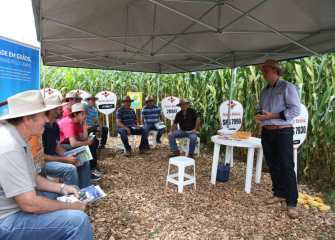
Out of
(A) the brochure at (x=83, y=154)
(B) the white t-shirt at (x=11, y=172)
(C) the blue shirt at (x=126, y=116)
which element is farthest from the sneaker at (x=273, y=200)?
(C) the blue shirt at (x=126, y=116)

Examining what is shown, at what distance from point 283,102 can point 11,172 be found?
9.14ft

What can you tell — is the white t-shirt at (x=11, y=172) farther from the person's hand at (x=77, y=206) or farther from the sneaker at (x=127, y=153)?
the sneaker at (x=127, y=153)

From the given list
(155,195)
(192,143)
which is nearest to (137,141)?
(192,143)

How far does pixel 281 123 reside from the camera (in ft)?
8.89

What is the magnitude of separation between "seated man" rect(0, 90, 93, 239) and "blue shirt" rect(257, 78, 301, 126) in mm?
2372

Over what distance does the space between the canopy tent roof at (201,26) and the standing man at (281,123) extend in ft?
1.97

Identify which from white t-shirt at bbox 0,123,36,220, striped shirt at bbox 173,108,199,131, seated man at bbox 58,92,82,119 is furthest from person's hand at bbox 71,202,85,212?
striped shirt at bbox 173,108,199,131

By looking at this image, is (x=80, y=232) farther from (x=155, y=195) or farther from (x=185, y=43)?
(x=185, y=43)

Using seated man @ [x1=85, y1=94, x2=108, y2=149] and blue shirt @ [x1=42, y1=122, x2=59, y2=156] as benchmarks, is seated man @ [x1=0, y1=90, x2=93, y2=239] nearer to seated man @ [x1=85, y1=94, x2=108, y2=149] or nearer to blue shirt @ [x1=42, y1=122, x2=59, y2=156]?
blue shirt @ [x1=42, y1=122, x2=59, y2=156]

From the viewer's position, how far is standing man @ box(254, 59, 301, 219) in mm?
2674

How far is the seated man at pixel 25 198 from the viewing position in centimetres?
133

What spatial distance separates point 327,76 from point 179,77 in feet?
14.3

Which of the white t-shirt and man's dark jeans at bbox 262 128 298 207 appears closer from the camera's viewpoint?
the white t-shirt

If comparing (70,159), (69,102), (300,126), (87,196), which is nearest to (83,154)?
(70,159)
